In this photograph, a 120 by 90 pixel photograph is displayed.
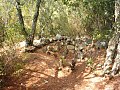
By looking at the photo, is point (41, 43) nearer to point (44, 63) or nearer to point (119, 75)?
point (44, 63)

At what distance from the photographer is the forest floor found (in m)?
9.34

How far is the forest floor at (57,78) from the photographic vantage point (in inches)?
368

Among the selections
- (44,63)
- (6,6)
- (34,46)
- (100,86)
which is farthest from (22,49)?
(100,86)

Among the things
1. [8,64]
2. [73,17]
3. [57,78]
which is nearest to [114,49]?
[57,78]

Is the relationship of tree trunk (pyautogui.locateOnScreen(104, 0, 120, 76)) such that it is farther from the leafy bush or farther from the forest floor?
the leafy bush

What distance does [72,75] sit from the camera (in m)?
10.4

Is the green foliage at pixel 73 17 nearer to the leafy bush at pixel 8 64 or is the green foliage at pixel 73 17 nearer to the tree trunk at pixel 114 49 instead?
the leafy bush at pixel 8 64

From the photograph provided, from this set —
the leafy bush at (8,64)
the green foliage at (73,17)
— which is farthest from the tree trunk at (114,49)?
the leafy bush at (8,64)

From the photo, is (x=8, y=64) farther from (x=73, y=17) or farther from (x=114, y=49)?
(x=73, y=17)

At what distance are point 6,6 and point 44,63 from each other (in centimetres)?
297

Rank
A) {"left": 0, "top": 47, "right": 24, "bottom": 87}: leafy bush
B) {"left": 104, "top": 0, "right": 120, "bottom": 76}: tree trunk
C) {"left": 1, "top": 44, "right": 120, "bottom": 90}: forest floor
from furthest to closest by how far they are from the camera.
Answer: {"left": 104, "top": 0, "right": 120, "bottom": 76}: tree trunk → {"left": 1, "top": 44, "right": 120, "bottom": 90}: forest floor → {"left": 0, "top": 47, "right": 24, "bottom": 87}: leafy bush

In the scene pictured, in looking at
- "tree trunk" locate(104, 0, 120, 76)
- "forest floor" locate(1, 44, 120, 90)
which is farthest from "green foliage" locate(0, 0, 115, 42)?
"forest floor" locate(1, 44, 120, 90)

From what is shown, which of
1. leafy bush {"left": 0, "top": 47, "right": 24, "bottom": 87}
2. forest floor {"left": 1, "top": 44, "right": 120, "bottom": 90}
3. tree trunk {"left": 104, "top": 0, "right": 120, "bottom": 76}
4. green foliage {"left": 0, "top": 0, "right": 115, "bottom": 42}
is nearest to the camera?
leafy bush {"left": 0, "top": 47, "right": 24, "bottom": 87}

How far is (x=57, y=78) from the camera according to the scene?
33.2 ft
